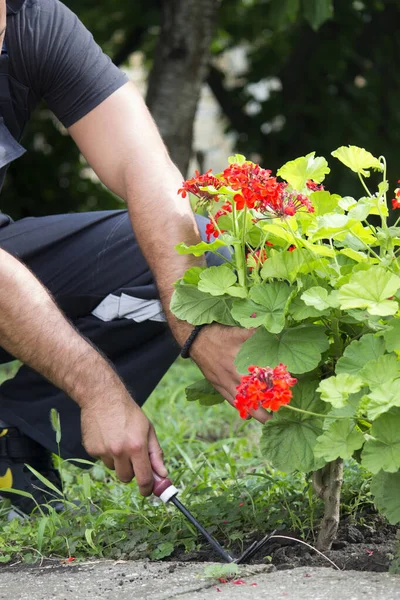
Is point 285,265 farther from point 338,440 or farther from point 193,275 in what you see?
point 338,440

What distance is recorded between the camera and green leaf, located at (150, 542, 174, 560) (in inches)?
66.7

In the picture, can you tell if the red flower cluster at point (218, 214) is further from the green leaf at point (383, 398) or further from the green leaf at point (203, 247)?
the green leaf at point (383, 398)

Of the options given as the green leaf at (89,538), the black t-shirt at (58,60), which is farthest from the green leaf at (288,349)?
the black t-shirt at (58,60)

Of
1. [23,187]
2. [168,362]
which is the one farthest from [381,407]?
[23,187]

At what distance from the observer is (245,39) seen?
6098 millimetres

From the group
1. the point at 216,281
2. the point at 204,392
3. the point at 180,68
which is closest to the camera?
the point at 216,281

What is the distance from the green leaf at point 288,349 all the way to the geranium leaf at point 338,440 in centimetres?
12

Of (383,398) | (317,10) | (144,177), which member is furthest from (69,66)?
(317,10)

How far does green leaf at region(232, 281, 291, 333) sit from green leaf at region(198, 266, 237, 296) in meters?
0.04

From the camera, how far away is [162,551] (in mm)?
1707

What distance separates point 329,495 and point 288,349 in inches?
14.0

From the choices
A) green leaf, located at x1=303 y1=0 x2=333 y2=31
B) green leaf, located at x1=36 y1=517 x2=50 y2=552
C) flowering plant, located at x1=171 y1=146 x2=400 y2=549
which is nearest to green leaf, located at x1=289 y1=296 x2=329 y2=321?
flowering plant, located at x1=171 y1=146 x2=400 y2=549

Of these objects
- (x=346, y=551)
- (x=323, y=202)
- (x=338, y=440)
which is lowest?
(x=346, y=551)

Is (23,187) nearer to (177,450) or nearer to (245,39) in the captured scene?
(245,39)
